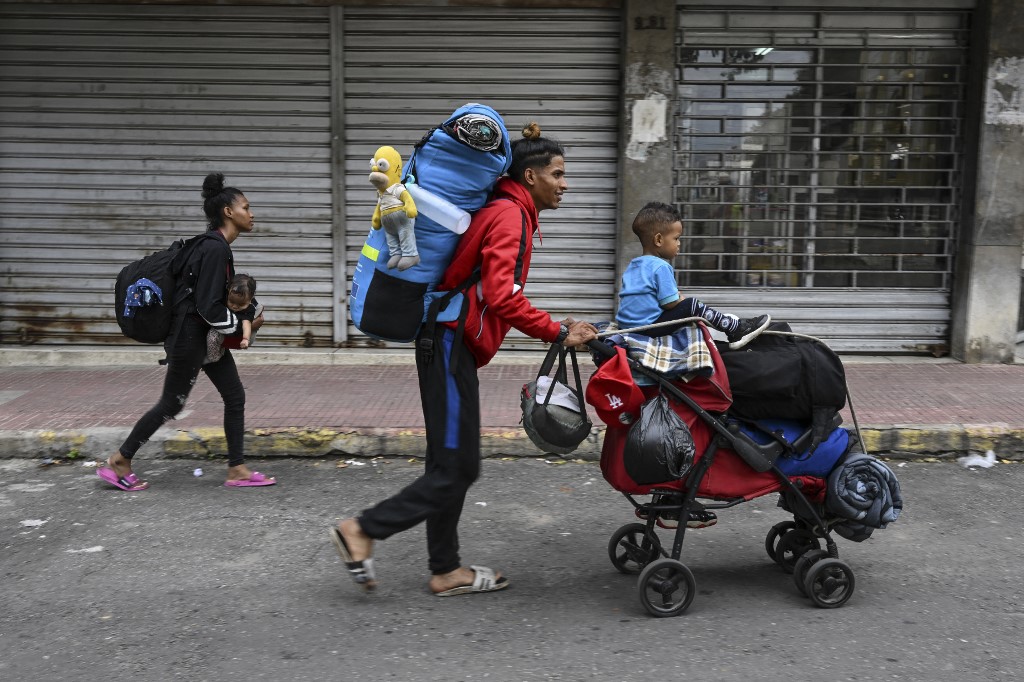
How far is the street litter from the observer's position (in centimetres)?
613

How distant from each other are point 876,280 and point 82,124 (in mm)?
7333

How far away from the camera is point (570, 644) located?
3.61m

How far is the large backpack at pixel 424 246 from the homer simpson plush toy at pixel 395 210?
0.07 metres

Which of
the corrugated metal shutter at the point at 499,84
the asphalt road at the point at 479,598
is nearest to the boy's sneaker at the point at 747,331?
the asphalt road at the point at 479,598

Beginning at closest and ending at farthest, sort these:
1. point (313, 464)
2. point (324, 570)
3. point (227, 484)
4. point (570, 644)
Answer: point (570, 644), point (324, 570), point (227, 484), point (313, 464)

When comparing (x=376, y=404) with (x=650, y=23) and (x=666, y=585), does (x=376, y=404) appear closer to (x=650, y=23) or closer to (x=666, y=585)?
(x=666, y=585)

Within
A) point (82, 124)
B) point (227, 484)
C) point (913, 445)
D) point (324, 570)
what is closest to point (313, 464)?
point (227, 484)

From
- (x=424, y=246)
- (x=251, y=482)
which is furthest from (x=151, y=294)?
(x=424, y=246)

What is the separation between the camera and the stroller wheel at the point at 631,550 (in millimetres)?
4184

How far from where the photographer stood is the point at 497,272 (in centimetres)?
369

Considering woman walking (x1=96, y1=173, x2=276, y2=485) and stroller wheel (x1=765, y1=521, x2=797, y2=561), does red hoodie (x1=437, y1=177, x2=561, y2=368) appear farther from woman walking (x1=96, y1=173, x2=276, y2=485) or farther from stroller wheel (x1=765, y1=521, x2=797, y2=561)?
woman walking (x1=96, y1=173, x2=276, y2=485)

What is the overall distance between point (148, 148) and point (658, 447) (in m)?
6.79

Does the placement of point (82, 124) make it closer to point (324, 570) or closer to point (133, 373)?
point (133, 373)

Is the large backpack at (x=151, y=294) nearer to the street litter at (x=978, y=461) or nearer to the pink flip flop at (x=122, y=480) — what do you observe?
the pink flip flop at (x=122, y=480)
